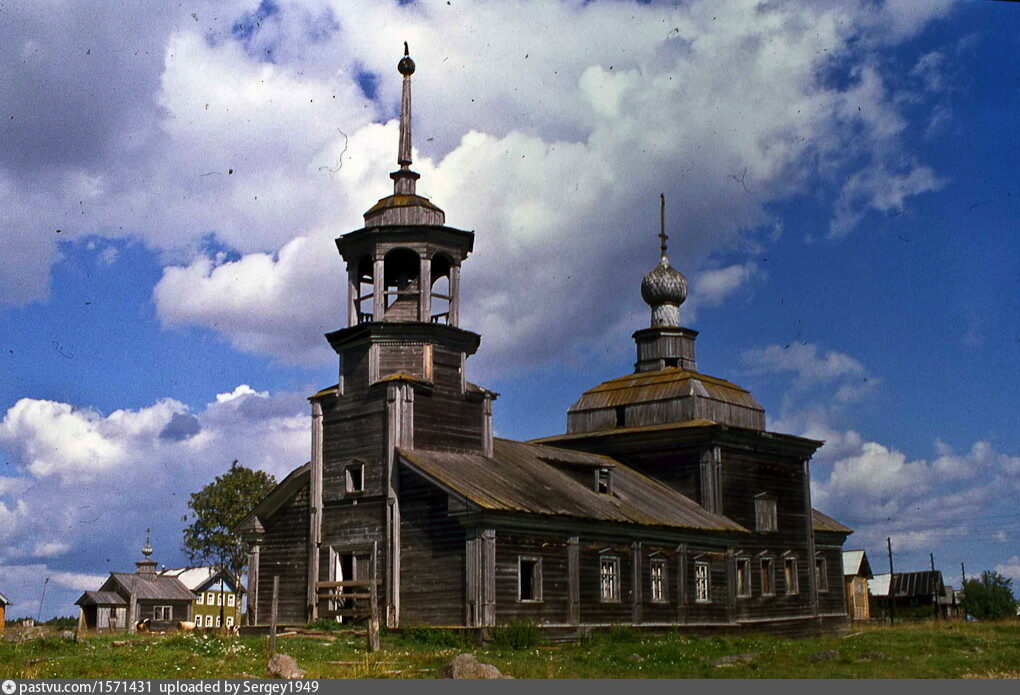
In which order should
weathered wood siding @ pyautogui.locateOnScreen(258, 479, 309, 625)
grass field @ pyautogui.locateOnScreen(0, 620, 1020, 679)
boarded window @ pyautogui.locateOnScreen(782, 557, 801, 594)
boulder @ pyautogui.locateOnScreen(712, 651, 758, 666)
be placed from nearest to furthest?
grass field @ pyautogui.locateOnScreen(0, 620, 1020, 679) < boulder @ pyautogui.locateOnScreen(712, 651, 758, 666) < weathered wood siding @ pyautogui.locateOnScreen(258, 479, 309, 625) < boarded window @ pyautogui.locateOnScreen(782, 557, 801, 594)

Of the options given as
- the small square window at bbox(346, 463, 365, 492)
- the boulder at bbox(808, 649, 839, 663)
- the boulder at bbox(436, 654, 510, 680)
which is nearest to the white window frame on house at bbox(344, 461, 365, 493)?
the small square window at bbox(346, 463, 365, 492)

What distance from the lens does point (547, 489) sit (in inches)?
1486

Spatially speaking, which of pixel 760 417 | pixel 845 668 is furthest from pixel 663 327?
pixel 845 668

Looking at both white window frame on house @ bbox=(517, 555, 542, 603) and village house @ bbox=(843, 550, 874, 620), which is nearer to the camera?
white window frame on house @ bbox=(517, 555, 542, 603)

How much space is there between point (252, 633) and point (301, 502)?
14.0ft

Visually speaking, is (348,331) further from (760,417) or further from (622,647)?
(760,417)

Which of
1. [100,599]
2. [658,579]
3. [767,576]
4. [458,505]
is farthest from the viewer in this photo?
[100,599]

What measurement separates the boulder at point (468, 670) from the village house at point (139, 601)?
162 ft

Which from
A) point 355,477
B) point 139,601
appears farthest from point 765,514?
point 139,601

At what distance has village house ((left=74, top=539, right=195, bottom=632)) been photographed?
231ft

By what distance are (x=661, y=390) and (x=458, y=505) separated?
1739 centimetres

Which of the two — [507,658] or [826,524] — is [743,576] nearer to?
[826,524]

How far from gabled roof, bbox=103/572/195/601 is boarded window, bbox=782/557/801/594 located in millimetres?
40936

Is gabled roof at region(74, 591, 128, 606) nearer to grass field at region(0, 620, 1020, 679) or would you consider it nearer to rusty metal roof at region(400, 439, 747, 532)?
rusty metal roof at region(400, 439, 747, 532)
